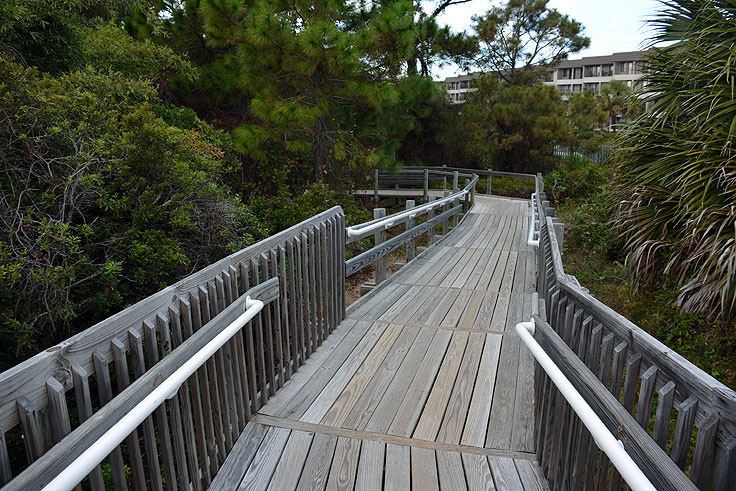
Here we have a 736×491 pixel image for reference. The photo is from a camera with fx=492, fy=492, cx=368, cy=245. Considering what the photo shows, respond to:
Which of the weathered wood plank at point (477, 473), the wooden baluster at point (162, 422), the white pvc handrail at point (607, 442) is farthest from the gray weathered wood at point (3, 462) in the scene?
the weathered wood plank at point (477, 473)

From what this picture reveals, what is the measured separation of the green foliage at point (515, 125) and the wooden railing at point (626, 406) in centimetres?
1918

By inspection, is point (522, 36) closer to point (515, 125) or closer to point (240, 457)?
point (515, 125)

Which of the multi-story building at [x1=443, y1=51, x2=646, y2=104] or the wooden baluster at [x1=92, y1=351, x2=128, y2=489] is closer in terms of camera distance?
the wooden baluster at [x1=92, y1=351, x2=128, y2=489]

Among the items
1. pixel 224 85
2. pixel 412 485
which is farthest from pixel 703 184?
pixel 224 85

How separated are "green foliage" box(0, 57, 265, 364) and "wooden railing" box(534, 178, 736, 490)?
11.1 feet

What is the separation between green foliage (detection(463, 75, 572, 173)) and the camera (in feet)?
66.6

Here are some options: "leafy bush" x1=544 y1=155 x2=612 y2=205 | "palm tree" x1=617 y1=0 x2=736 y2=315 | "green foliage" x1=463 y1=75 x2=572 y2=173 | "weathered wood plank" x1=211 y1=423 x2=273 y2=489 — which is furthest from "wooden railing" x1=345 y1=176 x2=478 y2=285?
"green foliage" x1=463 y1=75 x2=572 y2=173

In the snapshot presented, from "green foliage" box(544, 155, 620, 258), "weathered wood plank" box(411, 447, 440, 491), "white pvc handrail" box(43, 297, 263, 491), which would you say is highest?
"white pvc handrail" box(43, 297, 263, 491)

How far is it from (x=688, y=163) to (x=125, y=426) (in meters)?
5.27

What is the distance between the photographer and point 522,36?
968 inches

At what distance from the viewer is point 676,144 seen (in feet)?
17.7

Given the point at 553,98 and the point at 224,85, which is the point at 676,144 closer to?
the point at 224,85

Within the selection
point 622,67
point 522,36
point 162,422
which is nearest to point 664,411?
point 162,422

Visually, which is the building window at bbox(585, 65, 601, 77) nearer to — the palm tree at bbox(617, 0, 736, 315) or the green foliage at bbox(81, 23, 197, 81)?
the palm tree at bbox(617, 0, 736, 315)
